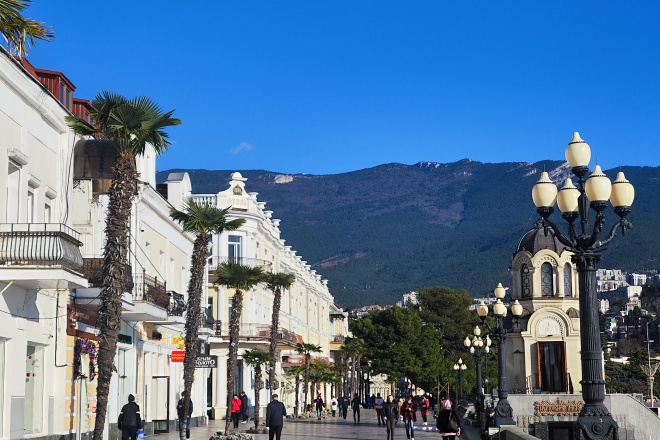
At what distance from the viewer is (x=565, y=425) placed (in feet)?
129

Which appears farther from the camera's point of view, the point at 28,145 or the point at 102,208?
the point at 102,208

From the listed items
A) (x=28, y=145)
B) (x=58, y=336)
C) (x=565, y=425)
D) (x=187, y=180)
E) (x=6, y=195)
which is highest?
(x=187, y=180)

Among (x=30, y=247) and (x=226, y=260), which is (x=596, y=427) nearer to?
(x=30, y=247)

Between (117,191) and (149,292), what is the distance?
9.97 metres

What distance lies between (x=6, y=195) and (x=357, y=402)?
122 feet

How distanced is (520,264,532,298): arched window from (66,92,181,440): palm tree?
111ft

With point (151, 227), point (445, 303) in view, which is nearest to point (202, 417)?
point (151, 227)

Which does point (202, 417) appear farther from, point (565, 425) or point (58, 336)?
point (58, 336)

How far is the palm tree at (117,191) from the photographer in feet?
61.6

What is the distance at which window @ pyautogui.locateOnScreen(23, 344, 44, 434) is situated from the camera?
21781 millimetres

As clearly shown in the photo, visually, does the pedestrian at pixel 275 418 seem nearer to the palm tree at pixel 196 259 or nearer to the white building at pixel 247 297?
the palm tree at pixel 196 259

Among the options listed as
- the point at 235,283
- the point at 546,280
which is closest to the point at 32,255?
the point at 235,283

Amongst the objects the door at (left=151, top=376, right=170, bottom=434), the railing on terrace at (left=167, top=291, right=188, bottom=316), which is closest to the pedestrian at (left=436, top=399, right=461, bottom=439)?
the railing on terrace at (left=167, top=291, right=188, bottom=316)

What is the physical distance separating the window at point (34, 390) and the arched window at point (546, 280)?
3346 centimetres
